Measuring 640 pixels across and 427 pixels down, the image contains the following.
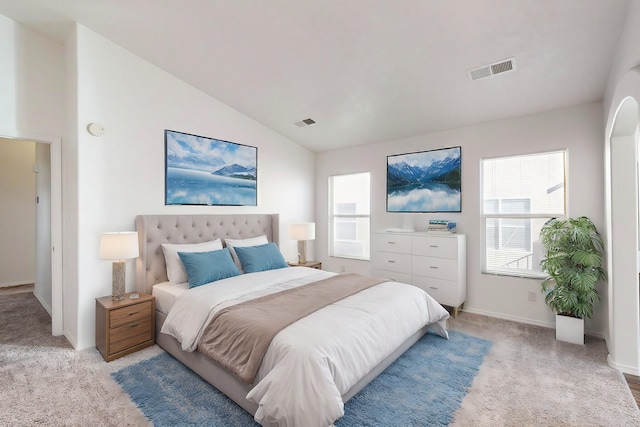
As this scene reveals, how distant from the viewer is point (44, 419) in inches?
78.2

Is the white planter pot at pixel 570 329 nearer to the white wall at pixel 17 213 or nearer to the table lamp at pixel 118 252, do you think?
the table lamp at pixel 118 252

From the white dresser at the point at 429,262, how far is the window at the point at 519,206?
396mm

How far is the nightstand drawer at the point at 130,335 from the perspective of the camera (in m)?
2.76

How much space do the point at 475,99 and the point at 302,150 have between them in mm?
2880

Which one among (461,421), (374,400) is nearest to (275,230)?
(374,400)

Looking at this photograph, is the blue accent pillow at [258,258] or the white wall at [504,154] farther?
the blue accent pillow at [258,258]

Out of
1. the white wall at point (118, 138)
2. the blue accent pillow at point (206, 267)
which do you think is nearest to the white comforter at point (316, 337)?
the blue accent pillow at point (206, 267)

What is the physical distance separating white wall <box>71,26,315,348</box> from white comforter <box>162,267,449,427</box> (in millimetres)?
1086

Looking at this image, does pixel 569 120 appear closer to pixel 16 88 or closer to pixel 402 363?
pixel 402 363

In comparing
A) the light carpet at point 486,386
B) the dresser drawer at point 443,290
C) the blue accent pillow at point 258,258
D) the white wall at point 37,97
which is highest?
the white wall at point 37,97

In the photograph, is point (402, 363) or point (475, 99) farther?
point (475, 99)

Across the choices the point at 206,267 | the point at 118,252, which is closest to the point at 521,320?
the point at 206,267

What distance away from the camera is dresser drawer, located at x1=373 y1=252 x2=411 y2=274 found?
4250 millimetres

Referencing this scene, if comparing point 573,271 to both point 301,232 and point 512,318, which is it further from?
point 301,232
